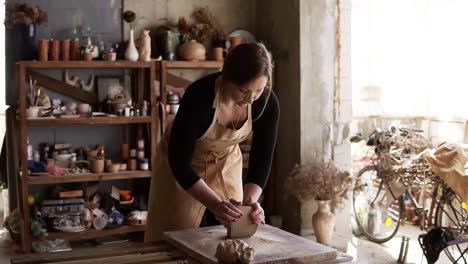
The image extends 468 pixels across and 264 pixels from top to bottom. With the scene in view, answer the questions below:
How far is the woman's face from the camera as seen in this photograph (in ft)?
7.06

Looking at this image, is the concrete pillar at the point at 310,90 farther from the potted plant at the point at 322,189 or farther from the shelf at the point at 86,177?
the shelf at the point at 86,177

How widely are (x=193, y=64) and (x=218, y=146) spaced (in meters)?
2.46

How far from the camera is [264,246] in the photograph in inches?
82.2

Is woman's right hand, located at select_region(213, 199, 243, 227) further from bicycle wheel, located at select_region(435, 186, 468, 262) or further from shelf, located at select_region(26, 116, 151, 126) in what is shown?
shelf, located at select_region(26, 116, 151, 126)

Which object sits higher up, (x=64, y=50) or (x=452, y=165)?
(x=64, y=50)

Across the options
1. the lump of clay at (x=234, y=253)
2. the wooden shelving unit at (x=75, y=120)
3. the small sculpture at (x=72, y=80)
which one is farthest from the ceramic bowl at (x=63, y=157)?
the lump of clay at (x=234, y=253)

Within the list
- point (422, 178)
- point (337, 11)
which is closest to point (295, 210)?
point (422, 178)

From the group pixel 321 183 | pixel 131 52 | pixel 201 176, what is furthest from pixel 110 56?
pixel 201 176

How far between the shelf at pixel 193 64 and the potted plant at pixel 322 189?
1.12m

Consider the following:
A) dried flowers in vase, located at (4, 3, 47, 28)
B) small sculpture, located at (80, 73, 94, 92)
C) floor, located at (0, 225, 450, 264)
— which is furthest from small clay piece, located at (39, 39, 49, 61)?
floor, located at (0, 225, 450, 264)

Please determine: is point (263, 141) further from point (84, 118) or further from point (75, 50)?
point (75, 50)

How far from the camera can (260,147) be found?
2482 mm

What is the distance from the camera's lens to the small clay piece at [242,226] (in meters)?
2.18

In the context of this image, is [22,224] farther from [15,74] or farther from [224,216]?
[224,216]
